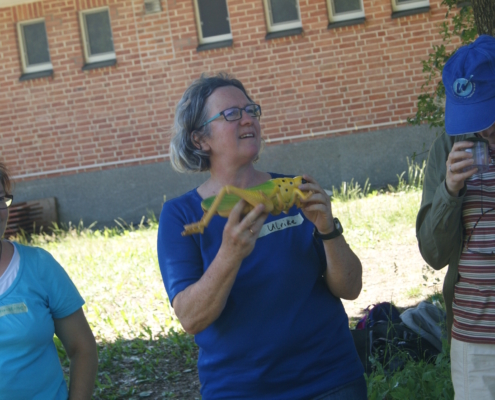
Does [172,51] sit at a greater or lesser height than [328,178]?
greater

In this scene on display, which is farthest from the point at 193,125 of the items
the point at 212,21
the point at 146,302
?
the point at 212,21

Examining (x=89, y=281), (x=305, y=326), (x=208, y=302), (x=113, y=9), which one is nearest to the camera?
(x=208, y=302)

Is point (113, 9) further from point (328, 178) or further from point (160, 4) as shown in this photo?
point (328, 178)

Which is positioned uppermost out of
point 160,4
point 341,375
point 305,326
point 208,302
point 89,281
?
point 160,4

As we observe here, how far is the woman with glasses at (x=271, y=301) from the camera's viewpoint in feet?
6.95

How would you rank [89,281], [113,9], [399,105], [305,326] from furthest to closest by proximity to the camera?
[113,9] < [399,105] < [89,281] < [305,326]

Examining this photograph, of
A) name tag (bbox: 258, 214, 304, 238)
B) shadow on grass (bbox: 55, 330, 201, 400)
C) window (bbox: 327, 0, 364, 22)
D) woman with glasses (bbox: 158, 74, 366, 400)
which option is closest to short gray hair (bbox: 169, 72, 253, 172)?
woman with glasses (bbox: 158, 74, 366, 400)

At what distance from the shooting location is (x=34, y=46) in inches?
454

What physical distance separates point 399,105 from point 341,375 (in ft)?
28.4

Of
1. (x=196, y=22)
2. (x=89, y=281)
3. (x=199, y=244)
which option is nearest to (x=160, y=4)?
(x=196, y=22)

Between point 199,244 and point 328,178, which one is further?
point 328,178

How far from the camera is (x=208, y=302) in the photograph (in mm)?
2027

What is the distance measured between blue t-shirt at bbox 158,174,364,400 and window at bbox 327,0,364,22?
881cm

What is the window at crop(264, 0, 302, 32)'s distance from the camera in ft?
34.8
